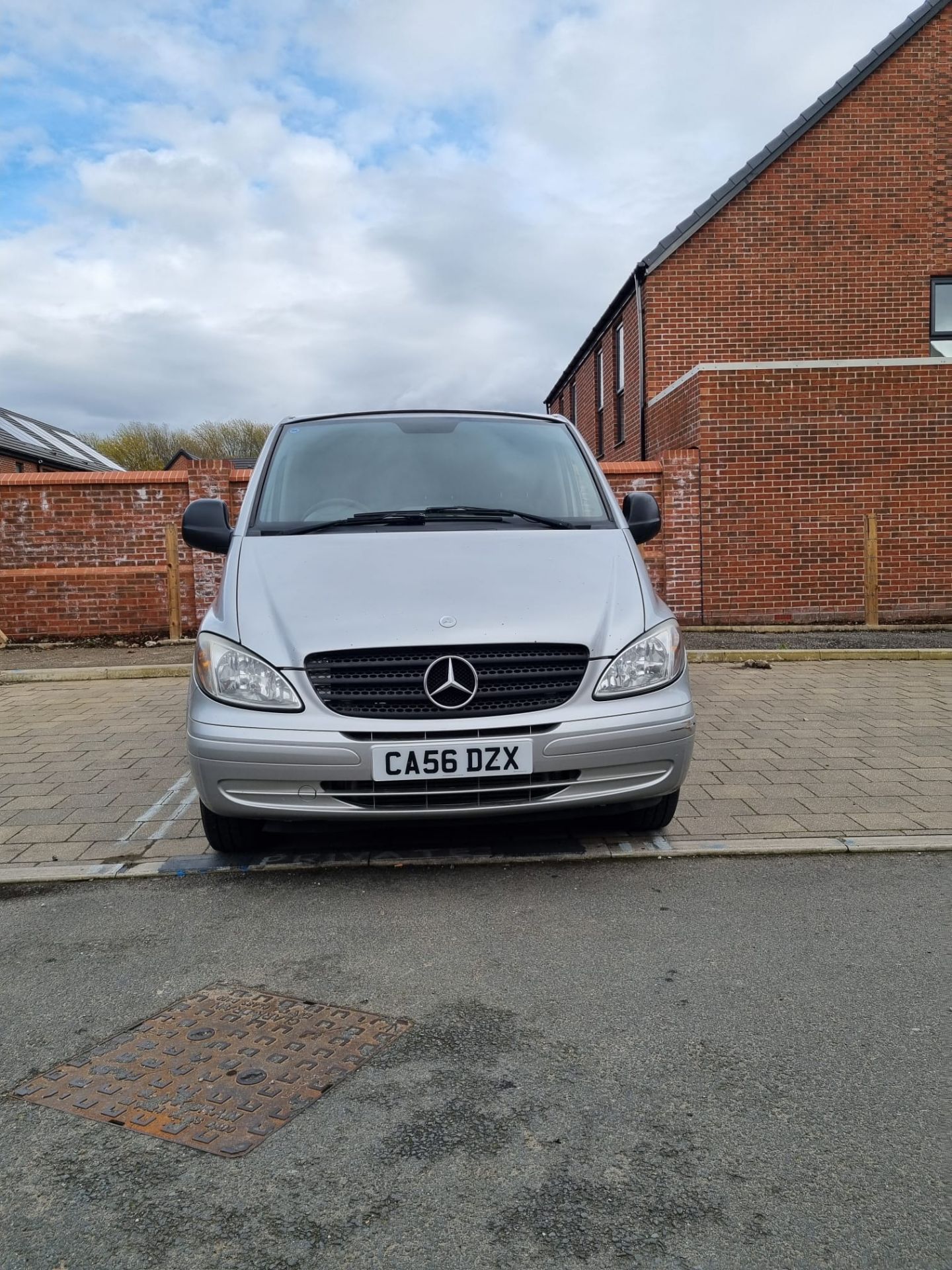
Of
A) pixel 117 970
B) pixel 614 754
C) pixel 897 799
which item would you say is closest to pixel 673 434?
pixel 897 799

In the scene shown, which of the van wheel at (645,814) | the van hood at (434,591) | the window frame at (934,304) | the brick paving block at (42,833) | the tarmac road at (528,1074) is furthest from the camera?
the window frame at (934,304)

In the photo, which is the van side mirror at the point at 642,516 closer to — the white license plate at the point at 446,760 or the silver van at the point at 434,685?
the silver van at the point at 434,685

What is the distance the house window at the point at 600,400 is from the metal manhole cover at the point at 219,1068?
20.3 meters

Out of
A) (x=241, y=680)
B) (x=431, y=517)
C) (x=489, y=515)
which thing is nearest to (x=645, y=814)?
(x=489, y=515)

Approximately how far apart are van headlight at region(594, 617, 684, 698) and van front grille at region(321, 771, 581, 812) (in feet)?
1.24

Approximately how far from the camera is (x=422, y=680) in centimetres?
392

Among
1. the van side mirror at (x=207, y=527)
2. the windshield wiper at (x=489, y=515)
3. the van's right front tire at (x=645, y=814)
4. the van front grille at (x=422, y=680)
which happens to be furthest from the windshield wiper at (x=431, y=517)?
the van's right front tire at (x=645, y=814)

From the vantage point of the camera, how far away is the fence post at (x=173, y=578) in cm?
1205

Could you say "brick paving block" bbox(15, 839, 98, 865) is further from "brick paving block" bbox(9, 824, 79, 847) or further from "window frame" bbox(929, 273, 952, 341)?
"window frame" bbox(929, 273, 952, 341)

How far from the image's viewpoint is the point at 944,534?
12.7 meters

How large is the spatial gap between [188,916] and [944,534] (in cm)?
1137

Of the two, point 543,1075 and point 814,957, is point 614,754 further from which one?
point 543,1075

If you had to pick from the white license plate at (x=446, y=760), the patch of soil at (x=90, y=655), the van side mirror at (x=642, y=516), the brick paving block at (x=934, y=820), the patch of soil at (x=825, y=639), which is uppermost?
the van side mirror at (x=642, y=516)

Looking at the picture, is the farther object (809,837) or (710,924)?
(809,837)
